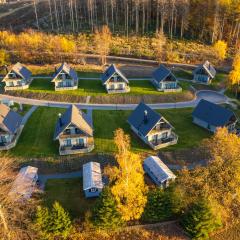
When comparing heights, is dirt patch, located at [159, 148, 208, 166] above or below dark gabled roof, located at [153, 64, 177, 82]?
below

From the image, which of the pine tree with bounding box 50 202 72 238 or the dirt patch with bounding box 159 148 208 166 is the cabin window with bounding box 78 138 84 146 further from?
the pine tree with bounding box 50 202 72 238

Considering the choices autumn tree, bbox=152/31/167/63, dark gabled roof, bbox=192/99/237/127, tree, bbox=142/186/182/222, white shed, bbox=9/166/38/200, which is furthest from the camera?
autumn tree, bbox=152/31/167/63

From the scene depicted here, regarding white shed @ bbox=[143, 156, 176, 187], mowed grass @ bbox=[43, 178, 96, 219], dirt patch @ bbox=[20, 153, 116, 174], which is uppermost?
white shed @ bbox=[143, 156, 176, 187]

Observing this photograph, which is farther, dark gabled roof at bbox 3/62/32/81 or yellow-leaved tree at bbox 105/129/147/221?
dark gabled roof at bbox 3/62/32/81

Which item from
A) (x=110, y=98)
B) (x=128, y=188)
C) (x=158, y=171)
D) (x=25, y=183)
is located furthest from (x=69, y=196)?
(x=110, y=98)

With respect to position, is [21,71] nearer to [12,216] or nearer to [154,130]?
[154,130]

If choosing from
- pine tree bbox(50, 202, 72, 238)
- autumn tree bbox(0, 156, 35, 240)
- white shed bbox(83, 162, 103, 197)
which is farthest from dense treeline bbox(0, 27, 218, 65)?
pine tree bbox(50, 202, 72, 238)

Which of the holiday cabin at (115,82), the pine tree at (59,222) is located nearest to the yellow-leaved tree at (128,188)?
the pine tree at (59,222)

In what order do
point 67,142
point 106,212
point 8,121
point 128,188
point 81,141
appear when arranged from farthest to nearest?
point 8,121 < point 81,141 < point 67,142 < point 106,212 < point 128,188
